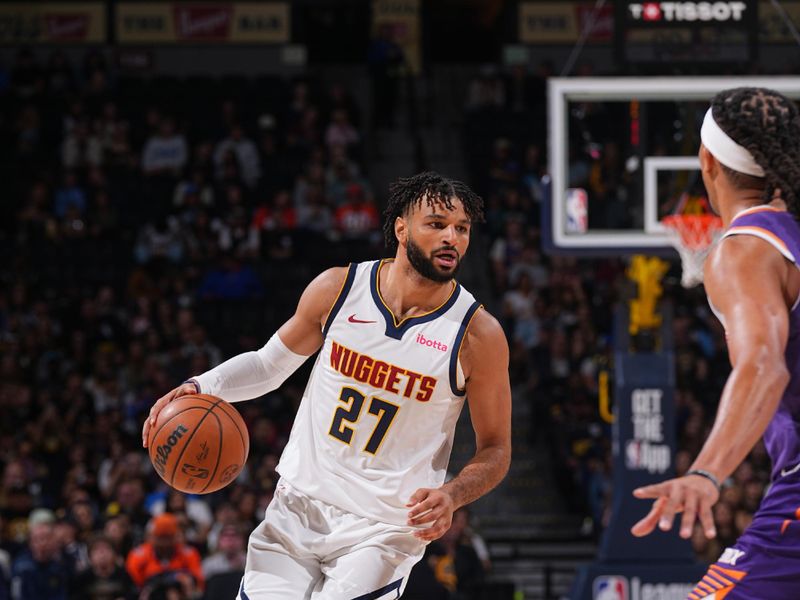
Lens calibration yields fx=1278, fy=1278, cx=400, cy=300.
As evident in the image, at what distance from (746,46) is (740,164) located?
573cm

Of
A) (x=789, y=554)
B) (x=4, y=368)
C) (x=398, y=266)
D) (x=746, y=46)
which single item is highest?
(x=746, y=46)

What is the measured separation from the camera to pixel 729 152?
11.1 ft

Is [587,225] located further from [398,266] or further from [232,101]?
[232,101]

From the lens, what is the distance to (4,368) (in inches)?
491

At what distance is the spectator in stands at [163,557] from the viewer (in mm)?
9242

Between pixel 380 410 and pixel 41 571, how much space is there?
18.4ft

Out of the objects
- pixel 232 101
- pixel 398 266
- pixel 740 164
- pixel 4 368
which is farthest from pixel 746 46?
pixel 232 101

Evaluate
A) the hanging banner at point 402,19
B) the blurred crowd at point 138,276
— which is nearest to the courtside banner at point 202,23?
the blurred crowd at point 138,276

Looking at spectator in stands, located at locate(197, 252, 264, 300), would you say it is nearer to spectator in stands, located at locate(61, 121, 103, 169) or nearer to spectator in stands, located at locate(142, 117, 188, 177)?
spectator in stands, located at locate(142, 117, 188, 177)

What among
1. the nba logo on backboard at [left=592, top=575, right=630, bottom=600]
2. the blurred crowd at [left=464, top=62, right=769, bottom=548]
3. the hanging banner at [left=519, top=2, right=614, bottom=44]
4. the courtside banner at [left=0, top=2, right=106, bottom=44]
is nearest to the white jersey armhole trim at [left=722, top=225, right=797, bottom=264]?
the blurred crowd at [left=464, top=62, right=769, bottom=548]

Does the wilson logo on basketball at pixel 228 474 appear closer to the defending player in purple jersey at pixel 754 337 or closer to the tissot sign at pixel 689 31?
the defending player in purple jersey at pixel 754 337

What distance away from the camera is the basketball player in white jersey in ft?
14.7

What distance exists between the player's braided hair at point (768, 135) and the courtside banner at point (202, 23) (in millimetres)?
15469

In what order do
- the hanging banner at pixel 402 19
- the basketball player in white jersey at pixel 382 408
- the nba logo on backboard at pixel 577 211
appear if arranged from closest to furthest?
the basketball player in white jersey at pixel 382 408 < the nba logo on backboard at pixel 577 211 < the hanging banner at pixel 402 19
